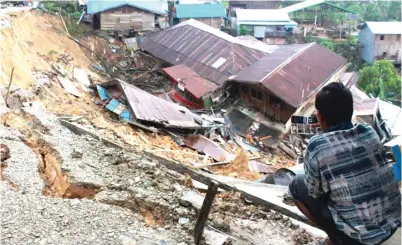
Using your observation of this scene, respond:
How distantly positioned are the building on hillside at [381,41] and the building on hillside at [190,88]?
1902cm

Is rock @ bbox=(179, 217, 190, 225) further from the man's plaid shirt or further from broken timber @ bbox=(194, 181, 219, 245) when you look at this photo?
the man's plaid shirt

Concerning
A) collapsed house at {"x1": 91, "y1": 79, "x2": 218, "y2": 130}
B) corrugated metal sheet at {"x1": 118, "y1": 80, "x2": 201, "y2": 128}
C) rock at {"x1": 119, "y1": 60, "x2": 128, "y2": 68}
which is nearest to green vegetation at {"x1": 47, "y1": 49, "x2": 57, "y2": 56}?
rock at {"x1": 119, "y1": 60, "x2": 128, "y2": 68}

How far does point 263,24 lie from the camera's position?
3098 centimetres

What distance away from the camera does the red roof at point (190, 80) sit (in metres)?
15.6

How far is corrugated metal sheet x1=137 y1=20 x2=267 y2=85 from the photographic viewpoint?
55.1 ft

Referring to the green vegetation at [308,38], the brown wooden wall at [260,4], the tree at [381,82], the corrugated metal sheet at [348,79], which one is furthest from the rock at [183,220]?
the brown wooden wall at [260,4]

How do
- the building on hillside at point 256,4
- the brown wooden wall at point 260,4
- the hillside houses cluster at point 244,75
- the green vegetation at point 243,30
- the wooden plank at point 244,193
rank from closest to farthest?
the wooden plank at point 244,193, the hillside houses cluster at point 244,75, the green vegetation at point 243,30, the building on hillside at point 256,4, the brown wooden wall at point 260,4

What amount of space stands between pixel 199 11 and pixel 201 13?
274mm

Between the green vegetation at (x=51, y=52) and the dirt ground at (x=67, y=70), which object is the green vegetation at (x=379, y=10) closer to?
the dirt ground at (x=67, y=70)

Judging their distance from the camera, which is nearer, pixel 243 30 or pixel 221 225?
pixel 221 225

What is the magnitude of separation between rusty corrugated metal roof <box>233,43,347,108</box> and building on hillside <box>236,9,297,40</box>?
12.3 metres

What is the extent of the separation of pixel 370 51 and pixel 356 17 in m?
6.52

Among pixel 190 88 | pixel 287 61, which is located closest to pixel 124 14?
pixel 190 88

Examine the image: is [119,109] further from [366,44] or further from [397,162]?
[366,44]
